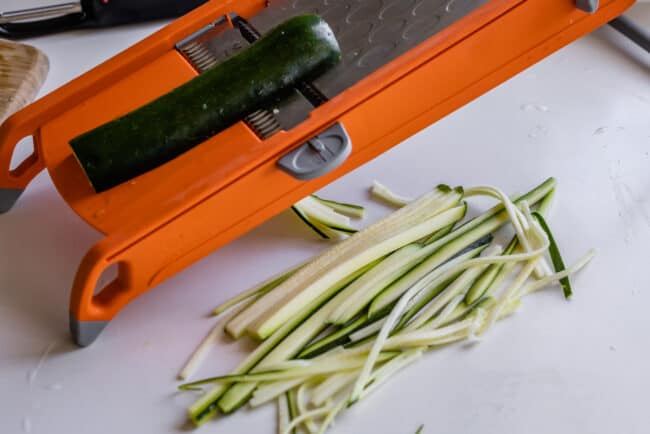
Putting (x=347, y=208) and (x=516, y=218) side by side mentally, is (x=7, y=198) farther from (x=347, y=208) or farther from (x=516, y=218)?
(x=516, y=218)

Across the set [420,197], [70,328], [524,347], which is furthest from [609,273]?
[70,328]

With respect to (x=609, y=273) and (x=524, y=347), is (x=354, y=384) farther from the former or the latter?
(x=609, y=273)

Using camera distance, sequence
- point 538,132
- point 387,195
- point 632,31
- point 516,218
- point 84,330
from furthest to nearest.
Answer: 1. point 632,31
2. point 538,132
3. point 387,195
4. point 516,218
5. point 84,330

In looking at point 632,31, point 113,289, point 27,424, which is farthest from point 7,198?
point 632,31

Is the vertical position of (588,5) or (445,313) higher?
(588,5)

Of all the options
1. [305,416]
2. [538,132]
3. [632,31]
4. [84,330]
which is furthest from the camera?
[632,31]

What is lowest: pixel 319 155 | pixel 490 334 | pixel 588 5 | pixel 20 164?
pixel 490 334
